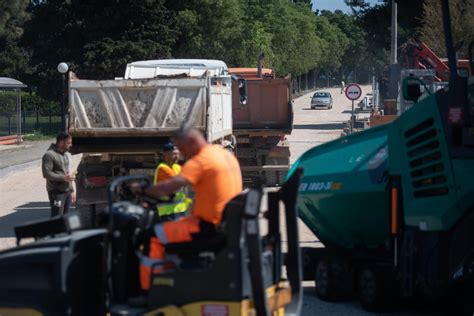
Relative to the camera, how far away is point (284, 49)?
89000 mm

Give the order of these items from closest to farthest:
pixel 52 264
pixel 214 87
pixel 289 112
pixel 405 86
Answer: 1. pixel 52 264
2. pixel 405 86
3. pixel 214 87
4. pixel 289 112

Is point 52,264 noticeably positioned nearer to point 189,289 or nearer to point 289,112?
point 189,289

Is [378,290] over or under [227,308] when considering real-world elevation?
under

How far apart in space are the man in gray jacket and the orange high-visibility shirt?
7207 millimetres

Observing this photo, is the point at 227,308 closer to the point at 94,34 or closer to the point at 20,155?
the point at 20,155

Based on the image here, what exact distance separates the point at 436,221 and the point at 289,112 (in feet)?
49.1

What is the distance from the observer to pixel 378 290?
897cm

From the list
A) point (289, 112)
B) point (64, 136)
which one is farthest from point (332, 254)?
point (289, 112)

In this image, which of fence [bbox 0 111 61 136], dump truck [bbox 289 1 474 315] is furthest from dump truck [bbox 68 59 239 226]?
fence [bbox 0 111 61 136]

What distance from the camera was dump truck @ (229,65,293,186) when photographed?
22.3m

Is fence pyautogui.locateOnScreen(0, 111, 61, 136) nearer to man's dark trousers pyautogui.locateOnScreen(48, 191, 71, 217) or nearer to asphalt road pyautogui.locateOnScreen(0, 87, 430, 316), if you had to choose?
asphalt road pyautogui.locateOnScreen(0, 87, 430, 316)

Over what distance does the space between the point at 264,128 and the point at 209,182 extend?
54.5ft

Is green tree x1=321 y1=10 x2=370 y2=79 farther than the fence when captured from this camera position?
Yes

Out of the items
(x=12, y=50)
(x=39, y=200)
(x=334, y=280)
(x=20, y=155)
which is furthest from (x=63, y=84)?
(x=12, y=50)
